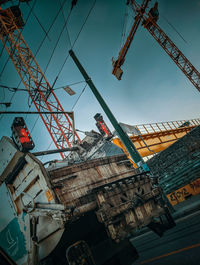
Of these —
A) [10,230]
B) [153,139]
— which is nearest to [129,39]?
[153,139]

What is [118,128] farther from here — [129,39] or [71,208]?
[129,39]

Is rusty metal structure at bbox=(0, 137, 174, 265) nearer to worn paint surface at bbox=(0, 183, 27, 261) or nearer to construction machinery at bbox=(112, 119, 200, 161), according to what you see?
worn paint surface at bbox=(0, 183, 27, 261)

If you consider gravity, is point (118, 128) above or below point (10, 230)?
above

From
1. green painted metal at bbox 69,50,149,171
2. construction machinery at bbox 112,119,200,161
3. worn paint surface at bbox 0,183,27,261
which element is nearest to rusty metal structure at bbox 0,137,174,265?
worn paint surface at bbox 0,183,27,261

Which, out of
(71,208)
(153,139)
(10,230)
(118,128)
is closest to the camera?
(71,208)

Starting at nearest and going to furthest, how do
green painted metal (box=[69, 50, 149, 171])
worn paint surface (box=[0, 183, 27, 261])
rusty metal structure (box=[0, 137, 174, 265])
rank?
1. rusty metal structure (box=[0, 137, 174, 265])
2. worn paint surface (box=[0, 183, 27, 261])
3. green painted metal (box=[69, 50, 149, 171])

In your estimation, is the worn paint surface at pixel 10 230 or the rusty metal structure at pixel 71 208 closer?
the rusty metal structure at pixel 71 208

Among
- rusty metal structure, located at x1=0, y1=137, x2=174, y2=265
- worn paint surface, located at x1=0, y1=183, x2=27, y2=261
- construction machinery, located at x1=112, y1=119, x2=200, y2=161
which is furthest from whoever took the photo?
construction machinery, located at x1=112, y1=119, x2=200, y2=161

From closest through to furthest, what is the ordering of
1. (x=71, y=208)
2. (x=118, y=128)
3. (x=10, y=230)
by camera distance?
(x=71, y=208)
(x=10, y=230)
(x=118, y=128)

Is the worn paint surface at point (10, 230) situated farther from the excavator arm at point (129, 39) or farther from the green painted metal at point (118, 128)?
the excavator arm at point (129, 39)

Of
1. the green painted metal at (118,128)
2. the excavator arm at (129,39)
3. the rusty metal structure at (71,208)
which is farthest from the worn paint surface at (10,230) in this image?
the excavator arm at (129,39)

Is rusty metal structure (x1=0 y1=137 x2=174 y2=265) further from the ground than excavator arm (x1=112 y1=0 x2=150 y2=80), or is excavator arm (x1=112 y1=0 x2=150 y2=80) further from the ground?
excavator arm (x1=112 y1=0 x2=150 y2=80)

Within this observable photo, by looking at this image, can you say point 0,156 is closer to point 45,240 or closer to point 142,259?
point 45,240

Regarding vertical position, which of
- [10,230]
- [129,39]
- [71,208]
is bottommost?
[71,208]
